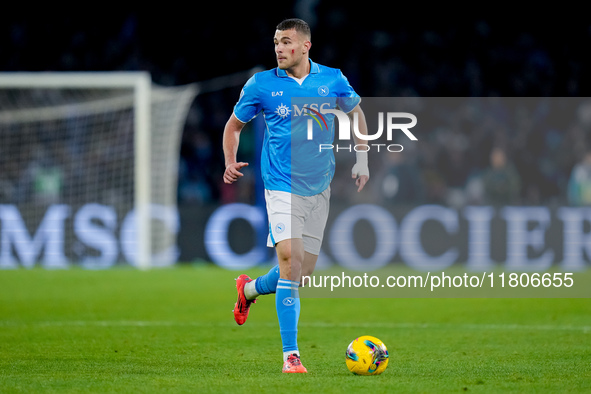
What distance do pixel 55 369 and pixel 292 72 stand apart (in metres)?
2.33

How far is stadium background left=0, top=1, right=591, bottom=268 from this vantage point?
60.2 feet

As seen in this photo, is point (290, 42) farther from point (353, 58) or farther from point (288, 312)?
point (353, 58)

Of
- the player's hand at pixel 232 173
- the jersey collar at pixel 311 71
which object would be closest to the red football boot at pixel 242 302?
the player's hand at pixel 232 173

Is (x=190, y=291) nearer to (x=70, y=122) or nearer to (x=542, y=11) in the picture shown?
(x=70, y=122)

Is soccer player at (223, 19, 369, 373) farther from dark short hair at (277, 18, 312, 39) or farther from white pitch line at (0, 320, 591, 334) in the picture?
white pitch line at (0, 320, 591, 334)

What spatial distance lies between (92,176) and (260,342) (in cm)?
936

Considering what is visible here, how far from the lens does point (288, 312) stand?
557cm

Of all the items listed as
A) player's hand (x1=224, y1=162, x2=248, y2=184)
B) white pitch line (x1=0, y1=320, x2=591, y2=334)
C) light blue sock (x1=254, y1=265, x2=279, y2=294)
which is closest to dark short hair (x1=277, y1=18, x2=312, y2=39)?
player's hand (x1=224, y1=162, x2=248, y2=184)

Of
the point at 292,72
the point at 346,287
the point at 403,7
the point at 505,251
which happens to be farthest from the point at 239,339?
the point at 403,7

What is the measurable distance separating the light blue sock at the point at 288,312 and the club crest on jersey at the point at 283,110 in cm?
103

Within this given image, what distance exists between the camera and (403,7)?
71.2 ft

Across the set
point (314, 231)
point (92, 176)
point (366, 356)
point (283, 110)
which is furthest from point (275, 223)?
point (92, 176)

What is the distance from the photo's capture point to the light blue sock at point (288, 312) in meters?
5.47

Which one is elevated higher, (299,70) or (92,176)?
(92,176)
